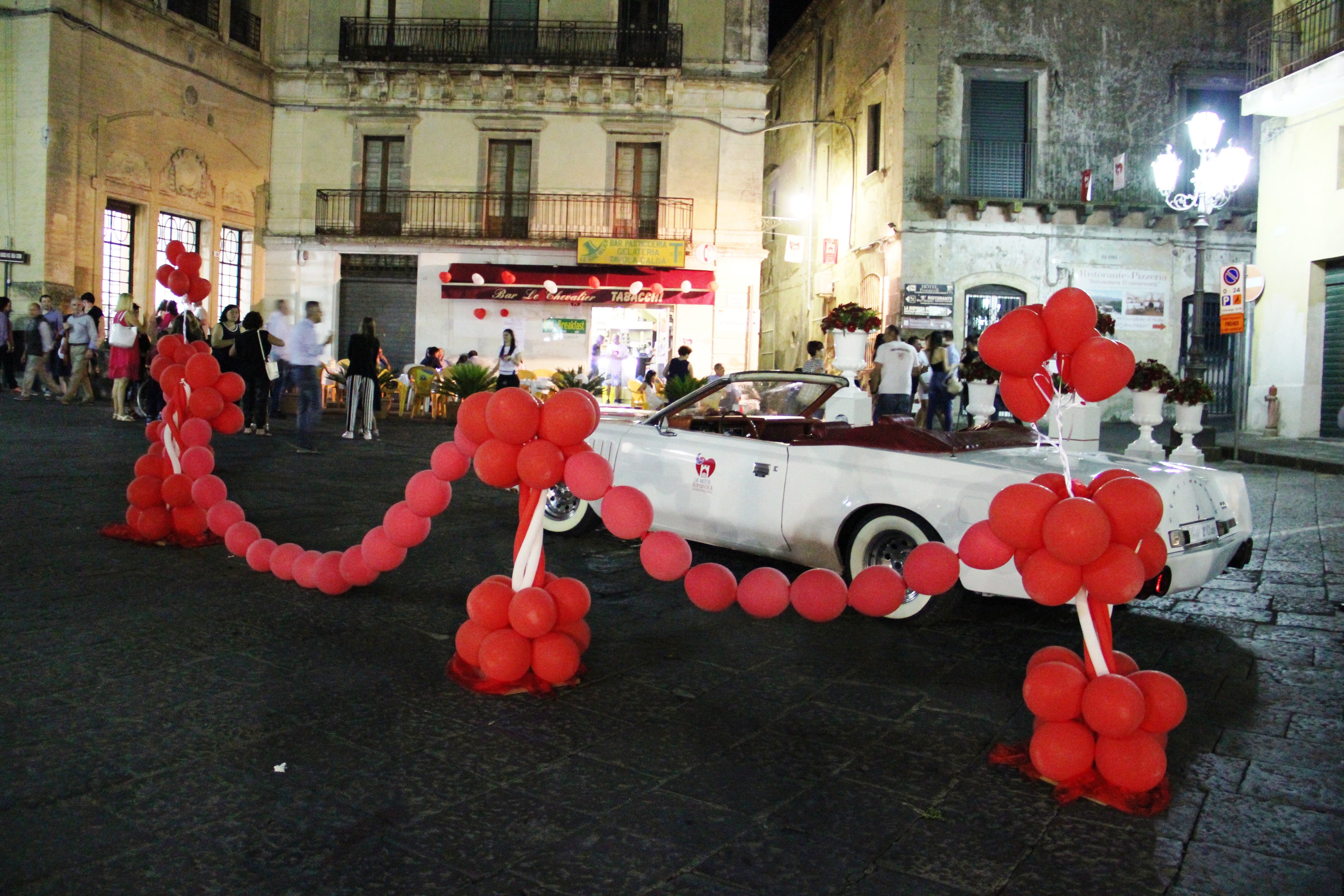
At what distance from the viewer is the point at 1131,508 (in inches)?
122

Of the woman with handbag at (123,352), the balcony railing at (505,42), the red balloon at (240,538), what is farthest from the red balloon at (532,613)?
the balcony railing at (505,42)

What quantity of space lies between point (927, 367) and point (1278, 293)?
27.4 feet

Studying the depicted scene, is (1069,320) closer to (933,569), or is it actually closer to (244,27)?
(933,569)

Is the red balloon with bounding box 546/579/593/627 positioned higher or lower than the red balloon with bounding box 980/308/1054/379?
lower

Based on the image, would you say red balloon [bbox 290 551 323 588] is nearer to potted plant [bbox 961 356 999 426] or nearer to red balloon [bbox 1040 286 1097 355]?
red balloon [bbox 1040 286 1097 355]

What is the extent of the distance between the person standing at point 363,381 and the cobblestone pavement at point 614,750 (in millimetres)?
7743

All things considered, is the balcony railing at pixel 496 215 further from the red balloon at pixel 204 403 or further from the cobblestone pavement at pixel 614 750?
the cobblestone pavement at pixel 614 750

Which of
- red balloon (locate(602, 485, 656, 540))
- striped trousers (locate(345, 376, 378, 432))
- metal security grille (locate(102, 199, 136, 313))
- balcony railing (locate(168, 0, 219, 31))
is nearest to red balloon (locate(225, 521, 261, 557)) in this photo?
red balloon (locate(602, 485, 656, 540))

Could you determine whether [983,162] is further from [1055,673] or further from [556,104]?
[1055,673]

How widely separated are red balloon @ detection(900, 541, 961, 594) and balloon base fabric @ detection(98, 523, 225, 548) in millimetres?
4370

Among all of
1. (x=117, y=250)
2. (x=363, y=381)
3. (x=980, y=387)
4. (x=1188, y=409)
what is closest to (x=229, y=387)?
(x=363, y=381)

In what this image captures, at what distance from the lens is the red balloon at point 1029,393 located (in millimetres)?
3465

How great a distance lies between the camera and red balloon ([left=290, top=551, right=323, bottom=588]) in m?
5.06

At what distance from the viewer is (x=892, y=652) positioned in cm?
460
